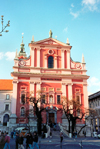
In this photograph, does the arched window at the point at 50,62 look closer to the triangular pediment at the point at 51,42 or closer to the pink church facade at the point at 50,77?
the pink church facade at the point at 50,77

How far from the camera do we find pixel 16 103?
34.4m

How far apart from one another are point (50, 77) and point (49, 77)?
199mm

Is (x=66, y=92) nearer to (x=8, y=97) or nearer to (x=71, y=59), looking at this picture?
(x=71, y=59)

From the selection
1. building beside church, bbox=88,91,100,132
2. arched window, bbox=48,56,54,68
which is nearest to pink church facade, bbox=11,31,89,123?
arched window, bbox=48,56,54,68

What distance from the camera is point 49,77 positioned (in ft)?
120

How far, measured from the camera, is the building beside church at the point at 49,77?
113 ft

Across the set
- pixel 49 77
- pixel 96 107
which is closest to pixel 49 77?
pixel 49 77

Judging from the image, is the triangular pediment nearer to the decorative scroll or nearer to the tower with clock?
the tower with clock

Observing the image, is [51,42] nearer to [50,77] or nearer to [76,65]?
[76,65]

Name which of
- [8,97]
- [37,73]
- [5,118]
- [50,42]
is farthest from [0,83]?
[50,42]

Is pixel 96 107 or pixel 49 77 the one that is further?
pixel 96 107

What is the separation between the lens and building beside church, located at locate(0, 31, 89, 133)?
113 ft

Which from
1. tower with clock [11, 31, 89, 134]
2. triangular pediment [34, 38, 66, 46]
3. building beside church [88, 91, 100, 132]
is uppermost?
triangular pediment [34, 38, 66, 46]

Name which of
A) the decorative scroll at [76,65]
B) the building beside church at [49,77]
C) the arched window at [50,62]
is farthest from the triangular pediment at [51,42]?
the decorative scroll at [76,65]
